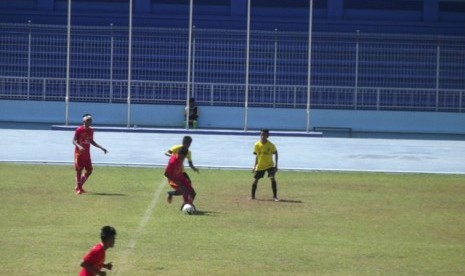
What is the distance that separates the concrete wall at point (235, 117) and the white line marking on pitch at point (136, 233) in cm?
1615

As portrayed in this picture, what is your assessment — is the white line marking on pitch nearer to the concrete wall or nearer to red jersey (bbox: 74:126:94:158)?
red jersey (bbox: 74:126:94:158)

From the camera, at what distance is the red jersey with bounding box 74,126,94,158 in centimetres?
2642

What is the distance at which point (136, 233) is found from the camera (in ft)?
67.5

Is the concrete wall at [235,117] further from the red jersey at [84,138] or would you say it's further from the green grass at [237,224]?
the red jersey at [84,138]

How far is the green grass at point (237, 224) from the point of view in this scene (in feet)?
58.2

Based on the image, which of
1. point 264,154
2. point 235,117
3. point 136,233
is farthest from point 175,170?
point 235,117

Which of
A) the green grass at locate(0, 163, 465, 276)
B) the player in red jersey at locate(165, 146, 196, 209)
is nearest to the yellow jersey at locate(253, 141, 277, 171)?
the green grass at locate(0, 163, 465, 276)

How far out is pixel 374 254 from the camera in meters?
19.0

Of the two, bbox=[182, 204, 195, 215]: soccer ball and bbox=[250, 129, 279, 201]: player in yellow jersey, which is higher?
bbox=[250, 129, 279, 201]: player in yellow jersey

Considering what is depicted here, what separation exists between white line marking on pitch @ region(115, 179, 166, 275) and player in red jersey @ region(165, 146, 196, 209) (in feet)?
2.36

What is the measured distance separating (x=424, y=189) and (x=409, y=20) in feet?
72.1

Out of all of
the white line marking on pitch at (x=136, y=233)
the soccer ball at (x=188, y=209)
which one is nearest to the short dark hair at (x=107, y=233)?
the white line marking on pitch at (x=136, y=233)

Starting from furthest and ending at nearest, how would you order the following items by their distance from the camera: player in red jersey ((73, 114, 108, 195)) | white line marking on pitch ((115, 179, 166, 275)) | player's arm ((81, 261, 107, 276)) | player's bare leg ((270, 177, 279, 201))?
player in red jersey ((73, 114, 108, 195)) → player's bare leg ((270, 177, 279, 201)) → white line marking on pitch ((115, 179, 166, 275)) → player's arm ((81, 261, 107, 276))

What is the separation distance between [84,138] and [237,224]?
5.70m
